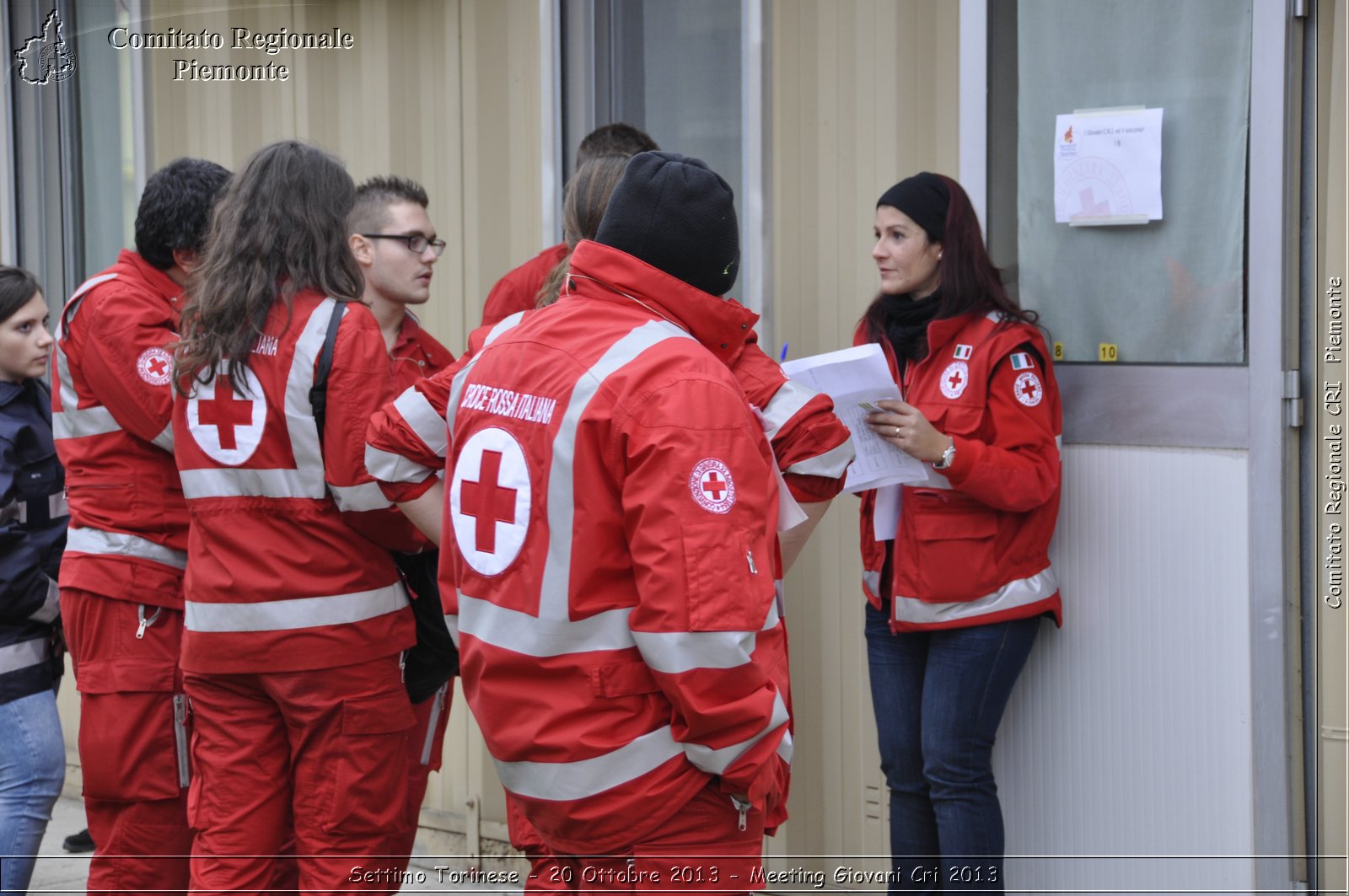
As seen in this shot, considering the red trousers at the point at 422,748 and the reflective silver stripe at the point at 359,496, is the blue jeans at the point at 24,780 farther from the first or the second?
the reflective silver stripe at the point at 359,496

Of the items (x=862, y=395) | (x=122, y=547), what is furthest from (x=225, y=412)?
(x=862, y=395)

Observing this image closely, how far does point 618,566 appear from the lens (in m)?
2.34

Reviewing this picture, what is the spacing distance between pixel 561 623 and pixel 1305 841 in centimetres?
243

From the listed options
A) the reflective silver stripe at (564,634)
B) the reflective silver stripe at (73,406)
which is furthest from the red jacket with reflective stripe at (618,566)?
the reflective silver stripe at (73,406)

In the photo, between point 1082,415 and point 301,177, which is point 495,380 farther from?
point 1082,415

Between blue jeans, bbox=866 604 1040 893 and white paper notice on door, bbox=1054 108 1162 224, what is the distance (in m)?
1.17

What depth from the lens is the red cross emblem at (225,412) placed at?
3.37 m

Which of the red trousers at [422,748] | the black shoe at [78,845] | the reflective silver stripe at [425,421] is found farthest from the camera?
the black shoe at [78,845]

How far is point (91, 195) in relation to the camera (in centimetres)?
735

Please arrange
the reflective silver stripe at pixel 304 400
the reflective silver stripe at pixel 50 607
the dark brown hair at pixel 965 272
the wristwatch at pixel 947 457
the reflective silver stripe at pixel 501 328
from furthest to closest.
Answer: the reflective silver stripe at pixel 50 607 < the dark brown hair at pixel 965 272 < the wristwatch at pixel 947 457 < the reflective silver stripe at pixel 304 400 < the reflective silver stripe at pixel 501 328

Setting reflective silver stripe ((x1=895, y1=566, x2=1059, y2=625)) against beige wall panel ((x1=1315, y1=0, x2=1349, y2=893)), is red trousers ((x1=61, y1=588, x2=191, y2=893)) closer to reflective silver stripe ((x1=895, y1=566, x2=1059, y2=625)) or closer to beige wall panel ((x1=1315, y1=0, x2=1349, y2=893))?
reflective silver stripe ((x1=895, y1=566, x2=1059, y2=625))

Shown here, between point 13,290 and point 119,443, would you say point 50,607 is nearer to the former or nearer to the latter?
point 119,443

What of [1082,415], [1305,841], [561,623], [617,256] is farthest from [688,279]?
[1305,841]

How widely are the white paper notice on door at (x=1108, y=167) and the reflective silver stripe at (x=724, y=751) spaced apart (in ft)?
7.24
